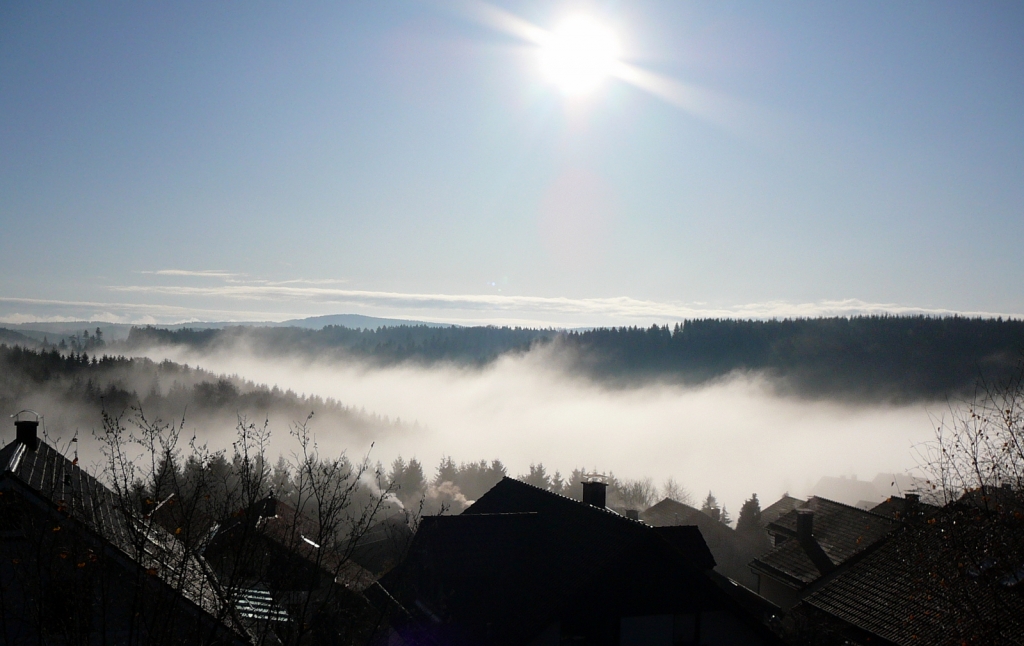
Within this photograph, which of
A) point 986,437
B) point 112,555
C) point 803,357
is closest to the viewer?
point 112,555

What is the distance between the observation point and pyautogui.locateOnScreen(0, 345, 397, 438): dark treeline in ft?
372

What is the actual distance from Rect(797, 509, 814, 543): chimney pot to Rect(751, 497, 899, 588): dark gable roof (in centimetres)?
38

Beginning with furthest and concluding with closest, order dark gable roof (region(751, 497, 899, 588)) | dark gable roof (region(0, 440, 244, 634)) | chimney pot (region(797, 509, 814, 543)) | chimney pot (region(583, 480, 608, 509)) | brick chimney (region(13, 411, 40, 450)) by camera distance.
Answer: chimney pot (region(797, 509, 814, 543)), dark gable roof (region(751, 497, 899, 588)), chimney pot (region(583, 480, 608, 509)), brick chimney (region(13, 411, 40, 450)), dark gable roof (region(0, 440, 244, 634))

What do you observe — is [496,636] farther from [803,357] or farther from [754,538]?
[803,357]

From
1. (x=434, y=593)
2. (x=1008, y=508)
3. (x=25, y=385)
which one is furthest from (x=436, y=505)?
(x=25, y=385)

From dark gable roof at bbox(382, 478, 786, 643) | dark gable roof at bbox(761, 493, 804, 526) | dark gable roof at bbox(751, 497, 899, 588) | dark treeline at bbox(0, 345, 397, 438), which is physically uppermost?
dark gable roof at bbox(382, 478, 786, 643)

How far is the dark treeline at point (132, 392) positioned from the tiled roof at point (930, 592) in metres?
102

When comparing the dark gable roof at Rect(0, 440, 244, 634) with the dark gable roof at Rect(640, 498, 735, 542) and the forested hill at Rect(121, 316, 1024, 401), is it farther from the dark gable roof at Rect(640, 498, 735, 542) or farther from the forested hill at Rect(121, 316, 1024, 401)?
the forested hill at Rect(121, 316, 1024, 401)

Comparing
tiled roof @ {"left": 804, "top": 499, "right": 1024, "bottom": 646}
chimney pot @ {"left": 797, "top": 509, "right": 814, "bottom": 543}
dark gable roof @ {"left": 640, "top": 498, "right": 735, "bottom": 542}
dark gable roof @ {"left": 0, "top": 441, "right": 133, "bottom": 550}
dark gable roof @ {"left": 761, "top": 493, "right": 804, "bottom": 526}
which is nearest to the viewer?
dark gable roof @ {"left": 0, "top": 441, "right": 133, "bottom": 550}

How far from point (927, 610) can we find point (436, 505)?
2711 inches

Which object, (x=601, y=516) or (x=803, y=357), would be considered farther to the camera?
Result: (x=803, y=357)

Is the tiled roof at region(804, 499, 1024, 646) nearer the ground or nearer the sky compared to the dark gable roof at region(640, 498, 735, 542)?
nearer the sky

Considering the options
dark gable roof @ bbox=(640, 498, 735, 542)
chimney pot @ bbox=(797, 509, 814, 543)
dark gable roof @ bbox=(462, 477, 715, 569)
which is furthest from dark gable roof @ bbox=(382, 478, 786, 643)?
dark gable roof @ bbox=(640, 498, 735, 542)

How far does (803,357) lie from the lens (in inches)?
6471
